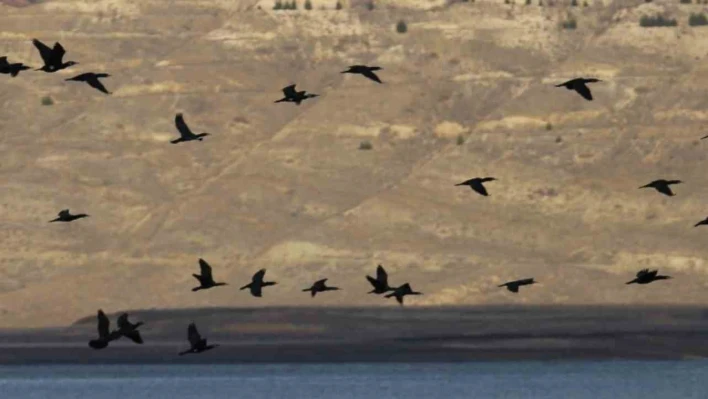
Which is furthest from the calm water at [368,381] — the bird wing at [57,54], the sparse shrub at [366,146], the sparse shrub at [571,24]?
the sparse shrub at [571,24]

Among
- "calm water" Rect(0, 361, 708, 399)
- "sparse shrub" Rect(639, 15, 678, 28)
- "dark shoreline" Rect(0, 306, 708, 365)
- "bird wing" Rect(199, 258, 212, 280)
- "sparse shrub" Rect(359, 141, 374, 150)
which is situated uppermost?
"sparse shrub" Rect(639, 15, 678, 28)

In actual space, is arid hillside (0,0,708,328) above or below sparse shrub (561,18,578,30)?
below

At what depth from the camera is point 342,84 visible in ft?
465

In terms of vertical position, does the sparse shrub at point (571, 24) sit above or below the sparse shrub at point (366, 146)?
above

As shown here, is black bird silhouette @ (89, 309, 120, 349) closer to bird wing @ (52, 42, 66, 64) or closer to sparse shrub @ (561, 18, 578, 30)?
bird wing @ (52, 42, 66, 64)

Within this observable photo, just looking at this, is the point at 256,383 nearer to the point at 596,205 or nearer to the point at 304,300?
the point at 304,300

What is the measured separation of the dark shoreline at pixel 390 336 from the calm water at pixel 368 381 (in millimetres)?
1863

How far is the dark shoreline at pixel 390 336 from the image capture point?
9962cm

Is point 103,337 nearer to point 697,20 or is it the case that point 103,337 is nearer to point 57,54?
point 57,54

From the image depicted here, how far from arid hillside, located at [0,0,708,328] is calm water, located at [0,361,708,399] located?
17.5 m

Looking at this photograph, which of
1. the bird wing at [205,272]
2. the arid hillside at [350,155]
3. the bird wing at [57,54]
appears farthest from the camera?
the arid hillside at [350,155]

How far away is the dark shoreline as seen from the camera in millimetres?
99625

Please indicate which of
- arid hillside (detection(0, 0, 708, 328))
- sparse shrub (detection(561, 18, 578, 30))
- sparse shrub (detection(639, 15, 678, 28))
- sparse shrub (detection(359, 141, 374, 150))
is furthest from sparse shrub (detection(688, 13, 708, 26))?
sparse shrub (detection(359, 141, 374, 150))

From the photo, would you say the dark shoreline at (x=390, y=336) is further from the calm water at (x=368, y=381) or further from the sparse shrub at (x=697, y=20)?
the sparse shrub at (x=697, y=20)
